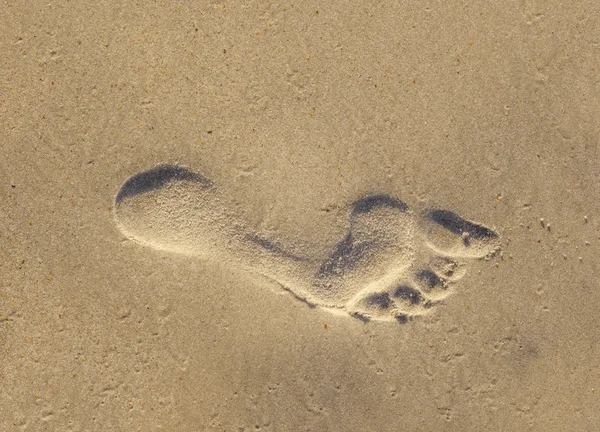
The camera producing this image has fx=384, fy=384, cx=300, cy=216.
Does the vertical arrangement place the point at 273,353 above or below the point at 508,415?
below

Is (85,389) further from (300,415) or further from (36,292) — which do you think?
(300,415)

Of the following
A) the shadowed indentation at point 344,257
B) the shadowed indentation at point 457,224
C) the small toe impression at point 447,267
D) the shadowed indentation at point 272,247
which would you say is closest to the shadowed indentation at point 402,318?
the small toe impression at point 447,267

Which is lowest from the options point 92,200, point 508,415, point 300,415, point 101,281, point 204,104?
point 300,415

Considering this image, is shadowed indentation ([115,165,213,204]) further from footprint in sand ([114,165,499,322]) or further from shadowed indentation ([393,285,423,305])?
shadowed indentation ([393,285,423,305])

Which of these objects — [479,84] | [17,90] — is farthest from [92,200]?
[479,84]

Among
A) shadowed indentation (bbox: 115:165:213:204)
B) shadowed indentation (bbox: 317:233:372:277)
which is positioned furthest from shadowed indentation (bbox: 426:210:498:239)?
shadowed indentation (bbox: 115:165:213:204)

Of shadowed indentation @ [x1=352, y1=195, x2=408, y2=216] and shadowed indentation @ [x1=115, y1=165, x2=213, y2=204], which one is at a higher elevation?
shadowed indentation @ [x1=352, y1=195, x2=408, y2=216]

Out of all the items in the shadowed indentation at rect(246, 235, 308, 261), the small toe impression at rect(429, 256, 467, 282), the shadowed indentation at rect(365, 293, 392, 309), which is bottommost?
the shadowed indentation at rect(365, 293, 392, 309)
